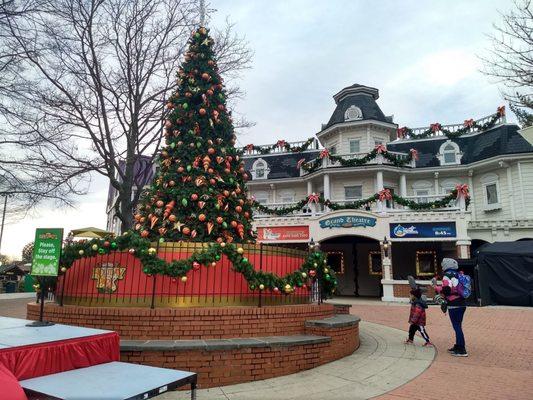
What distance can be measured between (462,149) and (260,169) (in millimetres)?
16090

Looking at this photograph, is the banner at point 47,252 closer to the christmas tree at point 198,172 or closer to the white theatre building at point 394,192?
the christmas tree at point 198,172

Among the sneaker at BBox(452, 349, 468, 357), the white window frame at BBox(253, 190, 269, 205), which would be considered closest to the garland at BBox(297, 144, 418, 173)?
the white window frame at BBox(253, 190, 269, 205)

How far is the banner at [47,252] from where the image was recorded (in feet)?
20.7

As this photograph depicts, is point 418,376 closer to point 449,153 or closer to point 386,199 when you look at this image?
point 386,199

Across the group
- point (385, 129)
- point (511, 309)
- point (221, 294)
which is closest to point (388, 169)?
point (385, 129)

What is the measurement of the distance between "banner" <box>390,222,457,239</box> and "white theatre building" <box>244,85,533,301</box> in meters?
0.06

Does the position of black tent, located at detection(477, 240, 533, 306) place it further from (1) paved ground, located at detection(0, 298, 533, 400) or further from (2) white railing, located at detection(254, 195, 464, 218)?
(1) paved ground, located at detection(0, 298, 533, 400)

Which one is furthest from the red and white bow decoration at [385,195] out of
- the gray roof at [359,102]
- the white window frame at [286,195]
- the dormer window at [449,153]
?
the white window frame at [286,195]

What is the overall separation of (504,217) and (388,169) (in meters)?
8.46

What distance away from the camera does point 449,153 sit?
2817 centimetres

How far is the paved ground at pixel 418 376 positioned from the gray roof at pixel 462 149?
1828 centimetres

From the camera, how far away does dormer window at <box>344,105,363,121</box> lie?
2852cm

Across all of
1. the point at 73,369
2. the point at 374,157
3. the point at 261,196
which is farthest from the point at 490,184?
the point at 73,369

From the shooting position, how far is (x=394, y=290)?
70.8ft
